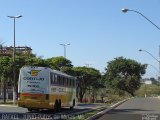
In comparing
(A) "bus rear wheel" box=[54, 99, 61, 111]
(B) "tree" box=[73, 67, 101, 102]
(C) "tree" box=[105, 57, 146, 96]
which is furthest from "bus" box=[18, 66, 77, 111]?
(C) "tree" box=[105, 57, 146, 96]

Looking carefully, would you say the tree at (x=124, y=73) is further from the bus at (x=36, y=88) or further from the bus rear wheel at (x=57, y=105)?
the bus at (x=36, y=88)

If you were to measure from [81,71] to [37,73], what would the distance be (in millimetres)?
56046

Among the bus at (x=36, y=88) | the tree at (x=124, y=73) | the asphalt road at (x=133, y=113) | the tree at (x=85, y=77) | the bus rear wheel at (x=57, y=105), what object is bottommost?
the asphalt road at (x=133, y=113)

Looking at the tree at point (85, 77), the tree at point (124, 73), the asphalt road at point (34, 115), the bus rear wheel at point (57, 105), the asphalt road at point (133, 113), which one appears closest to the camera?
the asphalt road at point (34, 115)

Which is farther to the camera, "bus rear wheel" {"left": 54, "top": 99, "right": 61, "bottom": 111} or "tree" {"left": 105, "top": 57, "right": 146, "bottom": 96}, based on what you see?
"tree" {"left": 105, "top": 57, "right": 146, "bottom": 96}

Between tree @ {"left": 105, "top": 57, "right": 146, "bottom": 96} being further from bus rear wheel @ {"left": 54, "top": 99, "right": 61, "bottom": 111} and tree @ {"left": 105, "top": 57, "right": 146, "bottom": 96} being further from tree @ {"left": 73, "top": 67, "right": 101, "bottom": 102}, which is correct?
bus rear wheel @ {"left": 54, "top": 99, "right": 61, "bottom": 111}

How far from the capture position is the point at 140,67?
132 m

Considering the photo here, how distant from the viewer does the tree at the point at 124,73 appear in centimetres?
12668

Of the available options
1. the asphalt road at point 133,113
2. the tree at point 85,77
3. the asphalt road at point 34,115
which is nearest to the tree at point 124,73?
the tree at point 85,77

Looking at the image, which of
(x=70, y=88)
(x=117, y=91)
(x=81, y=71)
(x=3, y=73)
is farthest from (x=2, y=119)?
(x=117, y=91)

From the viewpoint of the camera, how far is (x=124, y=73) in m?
133

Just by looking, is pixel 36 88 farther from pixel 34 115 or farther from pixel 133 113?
pixel 133 113

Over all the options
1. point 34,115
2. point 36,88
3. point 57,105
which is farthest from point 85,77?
point 34,115

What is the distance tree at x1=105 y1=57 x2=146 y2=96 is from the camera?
126675 millimetres
